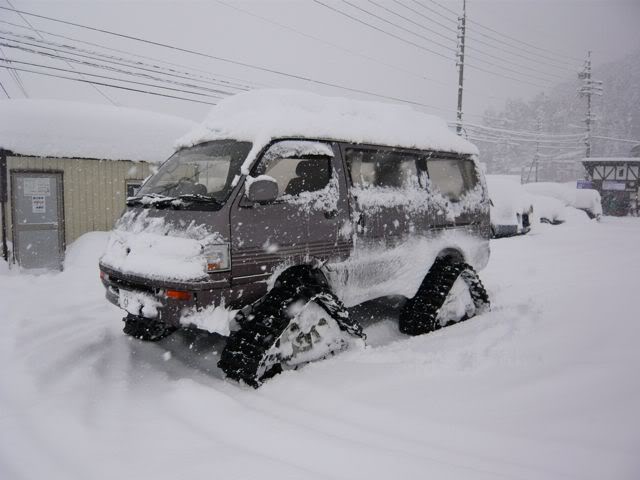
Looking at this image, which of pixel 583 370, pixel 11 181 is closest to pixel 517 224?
pixel 583 370

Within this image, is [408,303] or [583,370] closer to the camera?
[583,370]

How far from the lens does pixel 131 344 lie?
4.62 meters

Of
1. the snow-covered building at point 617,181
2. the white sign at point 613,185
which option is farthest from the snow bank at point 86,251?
the white sign at point 613,185

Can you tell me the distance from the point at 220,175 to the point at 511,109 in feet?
427

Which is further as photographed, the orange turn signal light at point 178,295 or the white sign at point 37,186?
the white sign at point 37,186

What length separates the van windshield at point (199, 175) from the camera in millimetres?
3719

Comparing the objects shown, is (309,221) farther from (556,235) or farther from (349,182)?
(556,235)

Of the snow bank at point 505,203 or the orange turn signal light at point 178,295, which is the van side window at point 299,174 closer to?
the orange turn signal light at point 178,295

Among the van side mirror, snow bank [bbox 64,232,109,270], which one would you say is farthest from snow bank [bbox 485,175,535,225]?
the van side mirror

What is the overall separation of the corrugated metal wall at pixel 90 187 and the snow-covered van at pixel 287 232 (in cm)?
766

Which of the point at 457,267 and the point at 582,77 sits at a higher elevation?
the point at 582,77

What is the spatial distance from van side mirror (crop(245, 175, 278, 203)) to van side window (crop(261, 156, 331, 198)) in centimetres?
29

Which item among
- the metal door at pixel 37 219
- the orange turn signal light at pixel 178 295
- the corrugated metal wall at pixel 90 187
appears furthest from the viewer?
the corrugated metal wall at pixel 90 187

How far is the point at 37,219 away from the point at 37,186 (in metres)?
0.81
